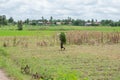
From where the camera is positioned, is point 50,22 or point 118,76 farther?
point 50,22

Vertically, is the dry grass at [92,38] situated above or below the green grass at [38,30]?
above

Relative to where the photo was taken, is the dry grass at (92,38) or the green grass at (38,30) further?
the green grass at (38,30)

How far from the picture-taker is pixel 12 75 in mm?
13023

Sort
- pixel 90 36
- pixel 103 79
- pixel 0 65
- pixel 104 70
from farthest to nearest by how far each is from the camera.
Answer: pixel 90 36, pixel 0 65, pixel 104 70, pixel 103 79

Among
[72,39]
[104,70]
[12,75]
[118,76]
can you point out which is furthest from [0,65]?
[72,39]

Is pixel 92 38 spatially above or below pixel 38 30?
above

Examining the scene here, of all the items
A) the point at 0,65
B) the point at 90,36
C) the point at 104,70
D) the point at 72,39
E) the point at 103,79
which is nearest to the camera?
the point at 103,79

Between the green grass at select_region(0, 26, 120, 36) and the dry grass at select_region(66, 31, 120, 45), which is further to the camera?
the green grass at select_region(0, 26, 120, 36)

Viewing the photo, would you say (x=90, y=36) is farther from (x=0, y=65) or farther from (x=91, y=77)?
(x=91, y=77)

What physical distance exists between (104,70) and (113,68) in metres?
0.75

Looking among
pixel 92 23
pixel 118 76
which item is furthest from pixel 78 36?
pixel 92 23

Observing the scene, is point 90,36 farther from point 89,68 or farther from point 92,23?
point 92,23

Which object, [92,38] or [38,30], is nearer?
[92,38]

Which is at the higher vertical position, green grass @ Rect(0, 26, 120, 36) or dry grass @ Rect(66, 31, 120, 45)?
dry grass @ Rect(66, 31, 120, 45)
